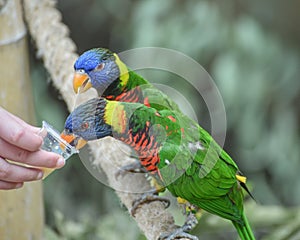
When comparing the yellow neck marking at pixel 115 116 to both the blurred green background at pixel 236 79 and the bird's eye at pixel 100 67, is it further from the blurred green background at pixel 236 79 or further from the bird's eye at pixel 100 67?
the blurred green background at pixel 236 79

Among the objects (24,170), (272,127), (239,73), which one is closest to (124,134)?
(24,170)

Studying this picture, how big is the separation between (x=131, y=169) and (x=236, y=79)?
83 cm

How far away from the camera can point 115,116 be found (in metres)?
0.84

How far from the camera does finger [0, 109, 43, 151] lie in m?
0.76

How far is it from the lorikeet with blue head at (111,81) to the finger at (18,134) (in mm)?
176

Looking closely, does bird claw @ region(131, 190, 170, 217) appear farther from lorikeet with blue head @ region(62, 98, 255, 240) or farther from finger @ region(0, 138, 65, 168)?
Result: finger @ region(0, 138, 65, 168)

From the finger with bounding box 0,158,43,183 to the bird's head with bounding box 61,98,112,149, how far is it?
0.20 feet

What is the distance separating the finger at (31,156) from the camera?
30.6 inches

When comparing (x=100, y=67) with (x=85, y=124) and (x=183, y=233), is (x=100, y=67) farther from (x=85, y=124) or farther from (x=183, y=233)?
(x=183, y=233)

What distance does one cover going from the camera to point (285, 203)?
84.2 inches

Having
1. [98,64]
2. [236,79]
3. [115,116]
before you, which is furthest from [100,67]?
[236,79]

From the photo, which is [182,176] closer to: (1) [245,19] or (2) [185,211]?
(2) [185,211]

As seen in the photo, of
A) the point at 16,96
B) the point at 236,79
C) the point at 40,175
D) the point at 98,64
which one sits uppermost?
the point at 98,64

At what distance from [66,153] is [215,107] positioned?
0.31m
